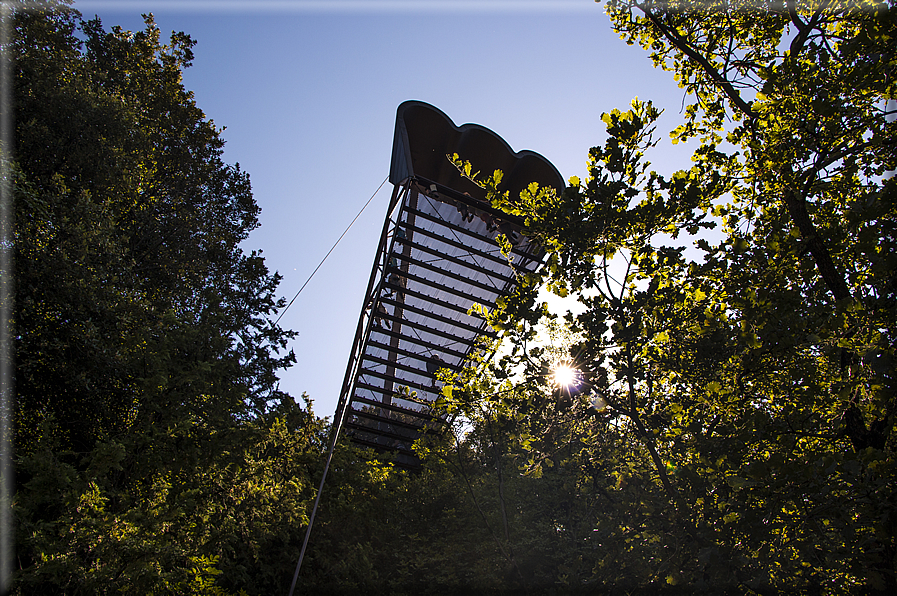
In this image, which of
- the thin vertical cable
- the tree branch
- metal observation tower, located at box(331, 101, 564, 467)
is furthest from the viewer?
metal observation tower, located at box(331, 101, 564, 467)

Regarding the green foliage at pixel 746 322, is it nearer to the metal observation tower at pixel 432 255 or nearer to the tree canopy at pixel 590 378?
the tree canopy at pixel 590 378

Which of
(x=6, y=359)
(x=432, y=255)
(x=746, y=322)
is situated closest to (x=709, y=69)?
(x=746, y=322)

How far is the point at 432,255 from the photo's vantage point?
39.2 feet

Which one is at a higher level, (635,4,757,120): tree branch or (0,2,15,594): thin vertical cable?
(635,4,757,120): tree branch

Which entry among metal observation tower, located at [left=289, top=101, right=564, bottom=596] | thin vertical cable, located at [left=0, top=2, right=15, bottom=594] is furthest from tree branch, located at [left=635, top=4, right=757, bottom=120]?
thin vertical cable, located at [left=0, top=2, right=15, bottom=594]

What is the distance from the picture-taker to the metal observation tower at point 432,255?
1147 cm

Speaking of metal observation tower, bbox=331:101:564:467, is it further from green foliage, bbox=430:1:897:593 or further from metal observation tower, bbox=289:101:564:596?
green foliage, bbox=430:1:897:593

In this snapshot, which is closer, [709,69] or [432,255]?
[709,69]

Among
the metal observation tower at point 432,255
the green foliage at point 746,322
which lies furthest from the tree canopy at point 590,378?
the metal observation tower at point 432,255

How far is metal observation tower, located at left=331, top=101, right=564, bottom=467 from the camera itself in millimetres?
11469

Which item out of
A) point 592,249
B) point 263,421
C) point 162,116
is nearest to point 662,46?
point 592,249

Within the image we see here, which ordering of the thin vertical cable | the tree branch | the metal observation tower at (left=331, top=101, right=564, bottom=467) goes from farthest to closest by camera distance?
the metal observation tower at (left=331, top=101, right=564, bottom=467), the thin vertical cable, the tree branch

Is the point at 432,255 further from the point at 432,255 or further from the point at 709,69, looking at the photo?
the point at 709,69

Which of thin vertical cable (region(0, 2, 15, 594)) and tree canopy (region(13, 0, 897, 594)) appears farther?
thin vertical cable (region(0, 2, 15, 594))
